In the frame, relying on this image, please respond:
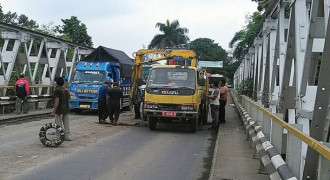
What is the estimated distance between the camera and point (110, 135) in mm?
12422

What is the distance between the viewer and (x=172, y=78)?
14.2m

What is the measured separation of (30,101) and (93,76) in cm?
316

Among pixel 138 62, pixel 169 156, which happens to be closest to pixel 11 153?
pixel 169 156

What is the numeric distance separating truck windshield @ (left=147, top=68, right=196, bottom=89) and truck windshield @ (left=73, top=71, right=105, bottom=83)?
231 inches

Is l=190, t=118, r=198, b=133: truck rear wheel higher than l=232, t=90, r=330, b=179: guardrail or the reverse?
the reverse

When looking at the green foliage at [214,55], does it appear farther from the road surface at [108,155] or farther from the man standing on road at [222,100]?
the road surface at [108,155]

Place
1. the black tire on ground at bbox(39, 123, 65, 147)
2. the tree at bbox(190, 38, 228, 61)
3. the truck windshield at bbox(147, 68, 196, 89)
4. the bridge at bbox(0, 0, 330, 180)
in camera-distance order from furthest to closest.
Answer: the tree at bbox(190, 38, 228, 61), the truck windshield at bbox(147, 68, 196, 89), the black tire on ground at bbox(39, 123, 65, 147), the bridge at bbox(0, 0, 330, 180)

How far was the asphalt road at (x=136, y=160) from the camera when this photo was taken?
23.9 ft

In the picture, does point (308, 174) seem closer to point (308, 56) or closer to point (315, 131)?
point (315, 131)

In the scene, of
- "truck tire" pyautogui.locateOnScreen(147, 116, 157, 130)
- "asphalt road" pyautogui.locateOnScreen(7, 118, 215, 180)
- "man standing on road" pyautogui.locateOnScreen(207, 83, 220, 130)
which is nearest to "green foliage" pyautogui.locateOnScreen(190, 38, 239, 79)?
"man standing on road" pyautogui.locateOnScreen(207, 83, 220, 130)

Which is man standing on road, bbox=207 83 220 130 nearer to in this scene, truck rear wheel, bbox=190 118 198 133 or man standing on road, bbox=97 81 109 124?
truck rear wheel, bbox=190 118 198 133

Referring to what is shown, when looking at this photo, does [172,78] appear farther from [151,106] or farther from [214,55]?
[214,55]

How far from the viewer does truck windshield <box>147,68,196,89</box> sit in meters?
13.9

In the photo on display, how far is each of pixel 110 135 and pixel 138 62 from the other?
603 centimetres
